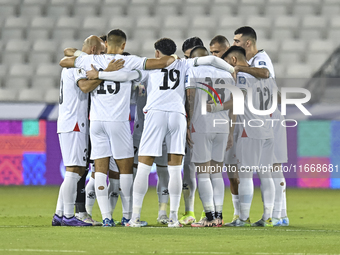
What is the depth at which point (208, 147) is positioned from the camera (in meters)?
5.45

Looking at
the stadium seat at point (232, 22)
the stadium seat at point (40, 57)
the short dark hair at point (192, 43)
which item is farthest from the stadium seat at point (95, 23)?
the short dark hair at point (192, 43)

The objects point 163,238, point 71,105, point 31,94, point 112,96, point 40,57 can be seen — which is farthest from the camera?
point 40,57

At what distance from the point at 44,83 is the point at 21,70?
2.31 ft

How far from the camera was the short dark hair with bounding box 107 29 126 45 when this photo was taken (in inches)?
209

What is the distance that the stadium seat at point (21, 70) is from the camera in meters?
12.3

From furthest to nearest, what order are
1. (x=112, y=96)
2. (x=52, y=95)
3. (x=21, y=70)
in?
(x=21, y=70) → (x=52, y=95) → (x=112, y=96)

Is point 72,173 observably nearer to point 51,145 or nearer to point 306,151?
point 51,145

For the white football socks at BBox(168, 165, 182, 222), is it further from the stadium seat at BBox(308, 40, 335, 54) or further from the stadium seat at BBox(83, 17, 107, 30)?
the stadium seat at BBox(83, 17, 107, 30)

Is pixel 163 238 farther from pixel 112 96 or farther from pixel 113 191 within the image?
pixel 112 96

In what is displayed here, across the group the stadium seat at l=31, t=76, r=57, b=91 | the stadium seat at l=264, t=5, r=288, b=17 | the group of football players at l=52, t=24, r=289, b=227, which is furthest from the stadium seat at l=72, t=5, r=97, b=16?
the group of football players at l=52, t=24, r=289, b=227

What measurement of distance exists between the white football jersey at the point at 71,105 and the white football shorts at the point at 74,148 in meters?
0.06

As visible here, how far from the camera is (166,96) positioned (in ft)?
17.0

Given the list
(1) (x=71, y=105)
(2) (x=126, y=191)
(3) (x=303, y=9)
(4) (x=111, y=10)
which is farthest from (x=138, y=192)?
(3) (x=303, y=9)

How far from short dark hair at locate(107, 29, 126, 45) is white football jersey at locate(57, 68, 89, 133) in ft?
1.43
